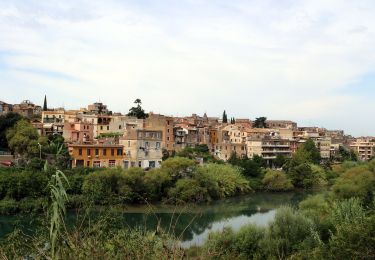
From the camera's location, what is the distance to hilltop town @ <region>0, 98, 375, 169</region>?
42469 millimetres

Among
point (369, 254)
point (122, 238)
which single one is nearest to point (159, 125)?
point (369, 254)

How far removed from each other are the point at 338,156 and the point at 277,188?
33.4 metres

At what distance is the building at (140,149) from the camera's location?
42.6 m

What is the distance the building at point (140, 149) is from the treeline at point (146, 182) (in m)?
4.99

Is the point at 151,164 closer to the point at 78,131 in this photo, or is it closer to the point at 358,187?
the point at 78,131

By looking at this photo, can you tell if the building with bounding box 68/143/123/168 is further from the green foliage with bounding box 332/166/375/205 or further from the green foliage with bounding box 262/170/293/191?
the green foliage with bounding box 332/166/375/205

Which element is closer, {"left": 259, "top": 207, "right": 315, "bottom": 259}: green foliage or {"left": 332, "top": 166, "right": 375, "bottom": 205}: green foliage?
{"left": 259, "top": 207, "right": 315, "bottom": 259}: green foliage

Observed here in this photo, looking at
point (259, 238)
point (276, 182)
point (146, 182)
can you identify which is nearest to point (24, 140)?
point (146, 182)

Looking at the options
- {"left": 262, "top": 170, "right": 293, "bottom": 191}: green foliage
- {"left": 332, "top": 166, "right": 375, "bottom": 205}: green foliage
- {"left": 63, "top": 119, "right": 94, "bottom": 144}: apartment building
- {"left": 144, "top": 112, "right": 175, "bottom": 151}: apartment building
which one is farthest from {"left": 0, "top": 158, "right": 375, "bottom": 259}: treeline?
{"left": 63, "top": 119, "right": 94, "bottom": 144}: apartment building

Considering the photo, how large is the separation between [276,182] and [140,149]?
46.2 ft

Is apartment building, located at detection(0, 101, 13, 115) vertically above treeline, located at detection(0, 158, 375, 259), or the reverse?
apartment building, located at detection(0, 101, 13, 115)

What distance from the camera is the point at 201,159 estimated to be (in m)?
48.5

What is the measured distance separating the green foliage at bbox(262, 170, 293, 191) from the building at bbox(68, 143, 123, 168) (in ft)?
48.7

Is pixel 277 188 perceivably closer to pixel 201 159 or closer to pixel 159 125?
pixel 201 159
